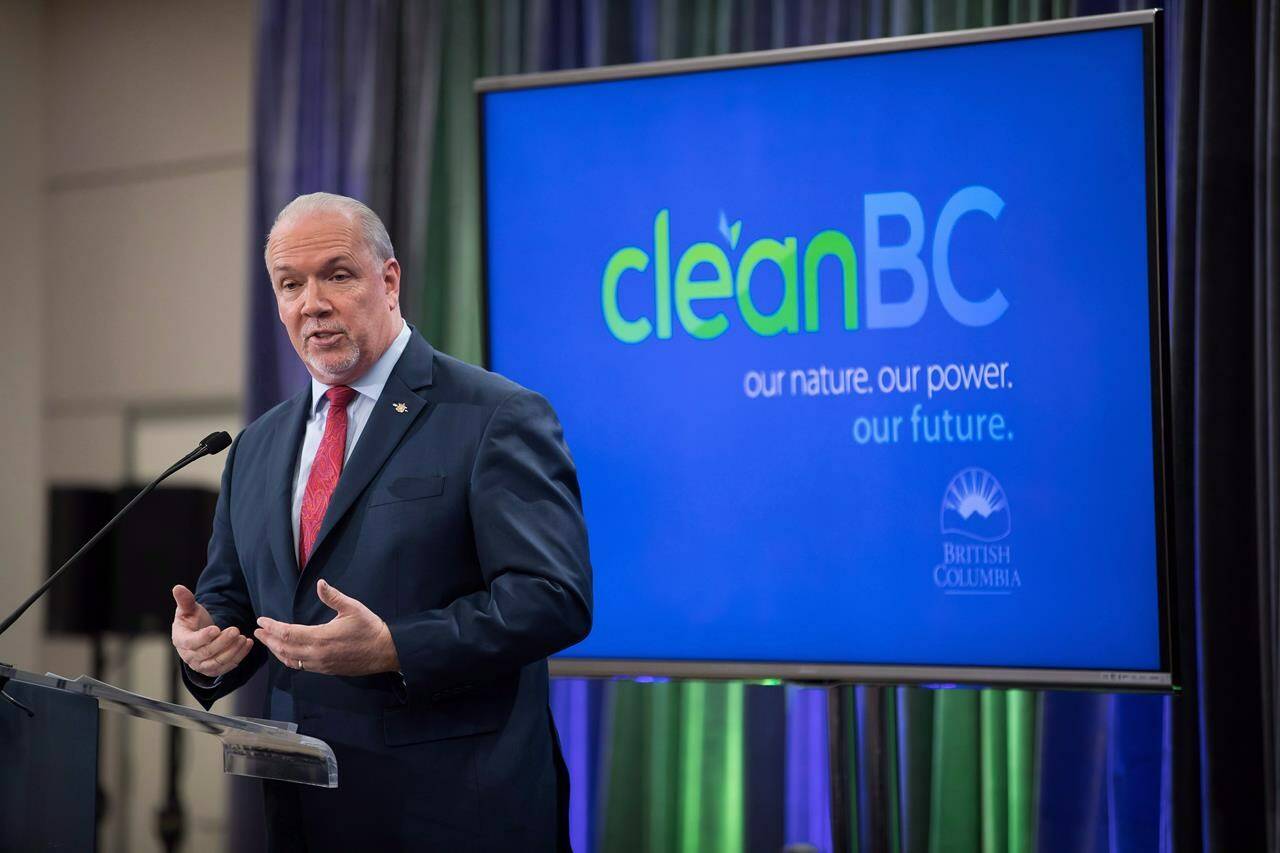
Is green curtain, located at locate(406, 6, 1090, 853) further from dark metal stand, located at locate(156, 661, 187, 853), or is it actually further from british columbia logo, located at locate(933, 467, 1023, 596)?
dark metal stand, located at locate(156, 661, 187, 853)

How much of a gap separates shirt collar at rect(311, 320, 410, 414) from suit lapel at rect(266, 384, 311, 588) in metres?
0.05

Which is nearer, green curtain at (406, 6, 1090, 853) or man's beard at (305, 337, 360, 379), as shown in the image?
man's beard at (305, 337, 360, 379)

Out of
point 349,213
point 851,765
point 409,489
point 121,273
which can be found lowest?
point 851,765

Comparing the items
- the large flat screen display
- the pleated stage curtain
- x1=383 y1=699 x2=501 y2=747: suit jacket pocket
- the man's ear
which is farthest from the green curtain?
x1=383 y1=699 x2=501 y2=747: suit jacket pocket

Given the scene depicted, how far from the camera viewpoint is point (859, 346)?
110 inches

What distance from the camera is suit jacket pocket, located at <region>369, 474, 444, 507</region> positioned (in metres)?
1.94

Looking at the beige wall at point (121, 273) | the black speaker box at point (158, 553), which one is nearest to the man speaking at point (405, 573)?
the black speaker box at point (158, 553)

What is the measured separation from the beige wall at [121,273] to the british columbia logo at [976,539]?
2.65 meters

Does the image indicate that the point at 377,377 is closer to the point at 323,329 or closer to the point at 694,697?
the point at 323,329

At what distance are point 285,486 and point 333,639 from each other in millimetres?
457

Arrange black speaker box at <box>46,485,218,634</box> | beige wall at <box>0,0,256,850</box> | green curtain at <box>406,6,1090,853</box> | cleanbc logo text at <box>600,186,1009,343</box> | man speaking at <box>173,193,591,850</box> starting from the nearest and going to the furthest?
man speaking at <box>173,193,591,850</box> → cleanbc logo text at <box>600,186,1009,343</box> → green curtain at <box>406,6,1090,853</box> → black speaker box at <box>46,485,218,634</box> → beige wall at <box>0,0,256,850</box>

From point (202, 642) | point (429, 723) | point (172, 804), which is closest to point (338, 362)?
point (202, 642)

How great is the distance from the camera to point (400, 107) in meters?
3.93

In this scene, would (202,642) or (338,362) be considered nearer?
(202,642)
